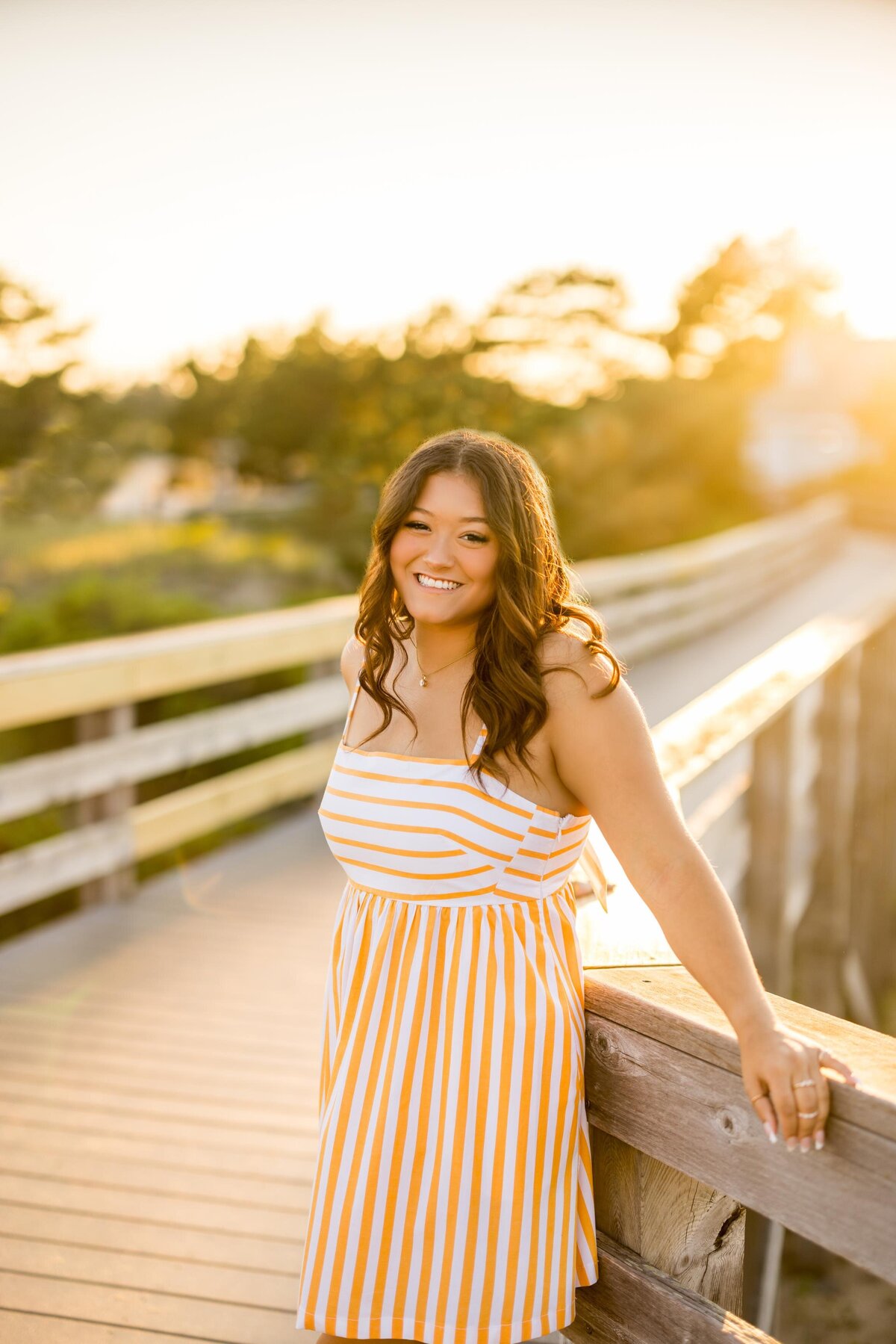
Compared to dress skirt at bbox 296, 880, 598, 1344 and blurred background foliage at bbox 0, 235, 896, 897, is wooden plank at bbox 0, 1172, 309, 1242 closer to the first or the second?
dress skirt at bbox 296, 880, 598, 1344

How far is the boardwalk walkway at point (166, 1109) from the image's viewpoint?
220 cm

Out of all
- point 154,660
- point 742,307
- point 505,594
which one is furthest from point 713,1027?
point 742,307

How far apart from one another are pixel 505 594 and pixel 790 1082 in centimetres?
74

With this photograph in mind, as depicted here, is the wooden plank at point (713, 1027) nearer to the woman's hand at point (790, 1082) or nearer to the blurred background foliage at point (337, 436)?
the woman's hand at point (790, 1082)

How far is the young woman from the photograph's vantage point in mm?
1466

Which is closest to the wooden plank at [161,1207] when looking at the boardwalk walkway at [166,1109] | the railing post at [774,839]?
the boardwalk walkway at [166,1109]

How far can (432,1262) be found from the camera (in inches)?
58.0

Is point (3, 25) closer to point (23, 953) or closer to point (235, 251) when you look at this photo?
point (235, 251)

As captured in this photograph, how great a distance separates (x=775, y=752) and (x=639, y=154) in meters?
28.8

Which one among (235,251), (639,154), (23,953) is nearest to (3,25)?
(235,251)

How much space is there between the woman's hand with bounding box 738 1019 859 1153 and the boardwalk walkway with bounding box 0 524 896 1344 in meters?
1.34

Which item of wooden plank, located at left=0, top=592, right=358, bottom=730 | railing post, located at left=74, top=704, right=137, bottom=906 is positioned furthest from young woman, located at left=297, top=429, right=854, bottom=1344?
railing post, located at left=74, top=704, right=137, bottom=906

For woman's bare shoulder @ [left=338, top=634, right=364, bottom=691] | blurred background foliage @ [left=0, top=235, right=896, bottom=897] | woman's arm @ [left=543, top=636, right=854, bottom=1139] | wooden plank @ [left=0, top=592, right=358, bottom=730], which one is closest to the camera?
woman's arm @ [left=543, top=636, right=854, bottom=1139]

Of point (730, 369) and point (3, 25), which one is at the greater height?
point (3, 25)
